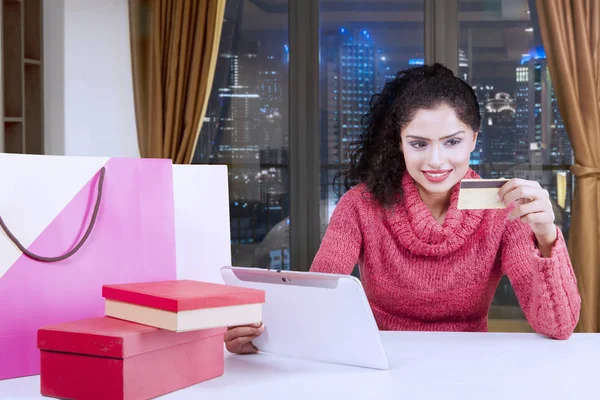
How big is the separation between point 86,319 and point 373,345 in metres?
0.44

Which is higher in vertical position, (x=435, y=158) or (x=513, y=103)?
(x=513, y=103)

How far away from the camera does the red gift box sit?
2.84 ft

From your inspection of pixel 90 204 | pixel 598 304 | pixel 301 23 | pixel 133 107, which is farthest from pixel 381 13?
pixel 90 204

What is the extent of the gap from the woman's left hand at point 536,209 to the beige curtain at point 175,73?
8.40 feet

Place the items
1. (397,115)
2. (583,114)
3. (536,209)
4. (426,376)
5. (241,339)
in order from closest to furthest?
(426,376), (241,339), (536,209), (397,115), (583,114)

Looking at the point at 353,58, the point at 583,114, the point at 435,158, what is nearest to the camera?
the point at 435,158

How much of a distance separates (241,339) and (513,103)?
129 inches

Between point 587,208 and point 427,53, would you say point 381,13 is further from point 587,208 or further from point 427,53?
point 587,208

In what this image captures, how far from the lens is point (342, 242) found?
178cm

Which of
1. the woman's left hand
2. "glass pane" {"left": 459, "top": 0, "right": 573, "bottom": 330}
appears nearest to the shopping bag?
the woman's left hand

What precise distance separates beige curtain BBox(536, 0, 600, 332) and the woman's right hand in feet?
8.22

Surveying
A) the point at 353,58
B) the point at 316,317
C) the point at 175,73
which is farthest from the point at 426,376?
the point at 353,58

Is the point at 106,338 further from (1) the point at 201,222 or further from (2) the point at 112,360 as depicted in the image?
(1) the point at 201,222

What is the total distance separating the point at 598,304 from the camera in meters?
3.22
